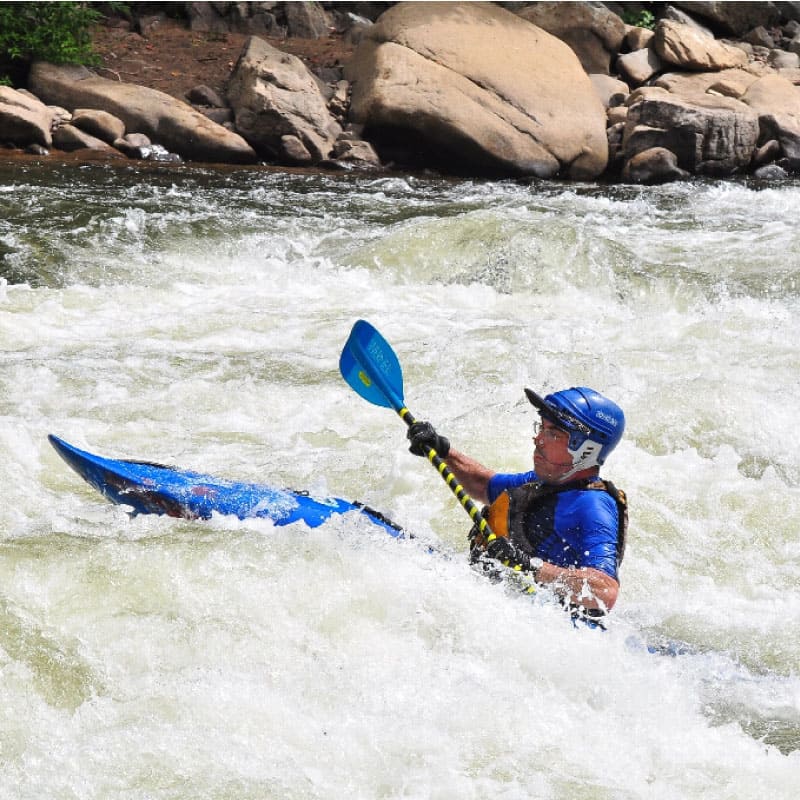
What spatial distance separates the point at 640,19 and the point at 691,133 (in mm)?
4134

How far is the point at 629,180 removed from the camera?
40.7 feet

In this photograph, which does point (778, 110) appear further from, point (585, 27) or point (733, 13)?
point (733, 13)

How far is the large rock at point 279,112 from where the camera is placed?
1168cm

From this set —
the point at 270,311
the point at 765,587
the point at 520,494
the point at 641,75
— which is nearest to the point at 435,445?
the point at 520,494

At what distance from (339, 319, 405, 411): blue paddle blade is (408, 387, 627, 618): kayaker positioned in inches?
38.5

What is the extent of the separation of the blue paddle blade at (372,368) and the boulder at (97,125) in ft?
25.1

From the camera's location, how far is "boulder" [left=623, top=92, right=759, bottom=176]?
12484 mm

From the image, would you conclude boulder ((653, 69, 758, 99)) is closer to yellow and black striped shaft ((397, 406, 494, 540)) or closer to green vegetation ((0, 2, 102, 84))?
green vegetation ((0, 2, 102, 84))

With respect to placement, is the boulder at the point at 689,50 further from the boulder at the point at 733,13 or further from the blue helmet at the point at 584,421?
the blue helmet at the point at 584,421

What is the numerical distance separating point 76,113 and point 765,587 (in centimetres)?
926

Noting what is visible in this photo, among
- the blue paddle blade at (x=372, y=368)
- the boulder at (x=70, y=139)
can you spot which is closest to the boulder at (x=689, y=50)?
the boulder at (x=70, y=139)

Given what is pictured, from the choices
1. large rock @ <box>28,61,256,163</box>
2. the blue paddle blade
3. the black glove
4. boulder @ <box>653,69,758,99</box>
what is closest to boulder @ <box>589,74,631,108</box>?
boulder @ <box>653,69,758,99</box>

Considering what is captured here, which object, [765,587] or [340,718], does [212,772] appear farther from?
[765,587]

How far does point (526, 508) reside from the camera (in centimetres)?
355
